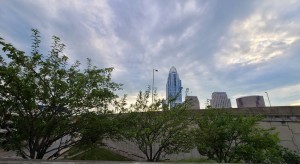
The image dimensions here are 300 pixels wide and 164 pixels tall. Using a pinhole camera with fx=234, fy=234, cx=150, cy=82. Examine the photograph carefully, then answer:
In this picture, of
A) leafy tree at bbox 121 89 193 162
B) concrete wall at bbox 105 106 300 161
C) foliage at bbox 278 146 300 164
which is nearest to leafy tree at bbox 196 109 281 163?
leafy tree at bbox 121 89 193 162

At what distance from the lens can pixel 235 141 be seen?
32.0ft

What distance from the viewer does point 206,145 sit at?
964 cm

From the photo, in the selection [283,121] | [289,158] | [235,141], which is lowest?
[289,158]

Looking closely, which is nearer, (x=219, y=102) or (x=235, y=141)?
(x=235, y=141)

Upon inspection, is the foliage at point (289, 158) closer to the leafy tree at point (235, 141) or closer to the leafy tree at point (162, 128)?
the leafy tree at point (235, 141)

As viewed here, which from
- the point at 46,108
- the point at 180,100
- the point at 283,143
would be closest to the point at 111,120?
the point at 46,108

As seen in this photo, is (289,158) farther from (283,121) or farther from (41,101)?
(41,101)

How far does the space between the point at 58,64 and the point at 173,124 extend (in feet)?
17.0

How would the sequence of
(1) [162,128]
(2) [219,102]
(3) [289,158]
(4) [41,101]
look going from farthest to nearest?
Result: (2) [219,102], (3) [289,158], (1) [162,128], (4) [41,101]

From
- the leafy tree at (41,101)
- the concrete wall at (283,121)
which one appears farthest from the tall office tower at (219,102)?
the leafy tree at (41,101)

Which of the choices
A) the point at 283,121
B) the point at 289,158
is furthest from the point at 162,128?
the point at 283,121

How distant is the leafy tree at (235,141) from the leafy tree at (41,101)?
4.64 metres

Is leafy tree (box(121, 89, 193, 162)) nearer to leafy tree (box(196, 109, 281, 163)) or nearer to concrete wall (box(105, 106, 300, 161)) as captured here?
leafy tree (box(196, 109, 281, 163))

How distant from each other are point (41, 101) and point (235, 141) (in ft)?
25.2
